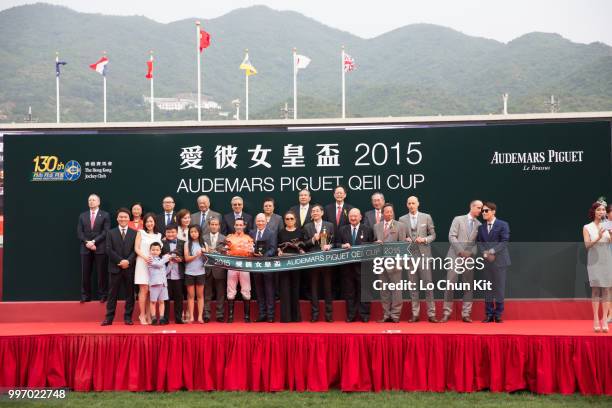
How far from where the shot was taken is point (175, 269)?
871 cm

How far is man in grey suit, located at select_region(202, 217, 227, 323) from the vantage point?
8891 millimetres

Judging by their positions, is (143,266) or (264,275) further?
(264,275)

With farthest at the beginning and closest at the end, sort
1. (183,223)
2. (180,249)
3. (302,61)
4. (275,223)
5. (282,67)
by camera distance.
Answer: (282,67)
(302,61)
(275,223)
(183,223)
(180,249)

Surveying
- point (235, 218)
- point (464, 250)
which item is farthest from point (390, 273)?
point (235, 218)

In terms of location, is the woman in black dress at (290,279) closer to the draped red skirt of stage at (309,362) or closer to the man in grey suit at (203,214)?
the man in grey suit at (203,214)

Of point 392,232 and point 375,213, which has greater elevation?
point 375,213

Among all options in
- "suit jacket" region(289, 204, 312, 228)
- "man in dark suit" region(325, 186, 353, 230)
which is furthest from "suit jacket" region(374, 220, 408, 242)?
"suit jacket" region(289, 204, 312, 228)

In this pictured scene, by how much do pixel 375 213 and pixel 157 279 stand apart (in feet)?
8.43

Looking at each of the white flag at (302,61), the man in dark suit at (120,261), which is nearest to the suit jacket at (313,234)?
the man in dark suit at (120,261)

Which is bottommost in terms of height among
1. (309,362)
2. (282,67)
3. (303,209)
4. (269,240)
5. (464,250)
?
(309,362)

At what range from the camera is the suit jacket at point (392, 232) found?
8523 mm

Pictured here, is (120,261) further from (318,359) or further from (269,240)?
(318,359)

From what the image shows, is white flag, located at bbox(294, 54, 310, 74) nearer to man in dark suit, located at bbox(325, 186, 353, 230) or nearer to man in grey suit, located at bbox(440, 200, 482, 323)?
man in dark suit, located at bbox(325, 186, 353, 230)

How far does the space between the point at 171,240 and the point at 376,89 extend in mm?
54522
